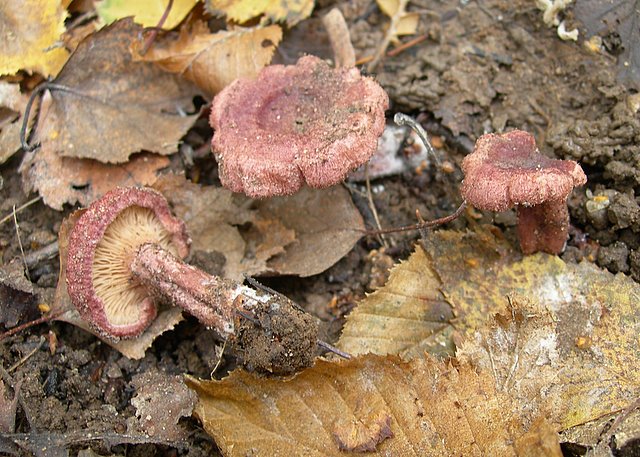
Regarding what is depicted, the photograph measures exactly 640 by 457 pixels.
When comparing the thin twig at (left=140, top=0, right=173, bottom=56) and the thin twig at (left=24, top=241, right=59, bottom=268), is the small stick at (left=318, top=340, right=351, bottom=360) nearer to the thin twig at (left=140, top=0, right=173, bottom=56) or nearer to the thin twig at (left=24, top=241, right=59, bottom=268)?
the thin twig at (left=24, top=241, right=59, bottom=268)

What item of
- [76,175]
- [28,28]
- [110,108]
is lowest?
[76,175]

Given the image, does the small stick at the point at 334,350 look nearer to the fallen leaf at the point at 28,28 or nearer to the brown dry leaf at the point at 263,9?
the brown dry leaf at the point at 263,9

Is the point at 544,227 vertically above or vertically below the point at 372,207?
above

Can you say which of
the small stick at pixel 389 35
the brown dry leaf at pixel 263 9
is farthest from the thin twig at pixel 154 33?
the small stick at pixel 389 35

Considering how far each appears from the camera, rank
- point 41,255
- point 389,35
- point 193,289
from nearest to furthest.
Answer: point 193,289 < point 41,255 < point 389,35

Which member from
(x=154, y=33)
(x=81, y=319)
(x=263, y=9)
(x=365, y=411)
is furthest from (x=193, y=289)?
(x=263, y=9)

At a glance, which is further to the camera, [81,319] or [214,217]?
[214,217]

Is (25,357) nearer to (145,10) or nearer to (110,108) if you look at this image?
(110,108)
